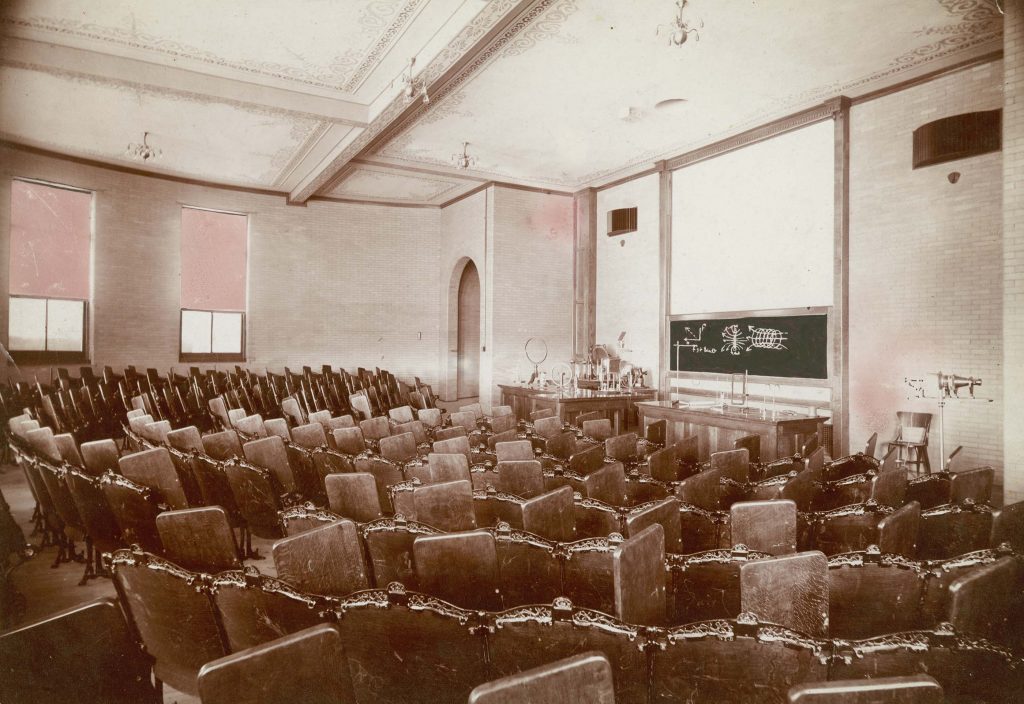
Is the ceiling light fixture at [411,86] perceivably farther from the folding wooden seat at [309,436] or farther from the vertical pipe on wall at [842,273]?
the vertical pipe on wall at [842,273]

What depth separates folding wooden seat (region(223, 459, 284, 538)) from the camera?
3.25 meters

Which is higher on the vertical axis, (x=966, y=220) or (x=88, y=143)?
(x=88, y=143)

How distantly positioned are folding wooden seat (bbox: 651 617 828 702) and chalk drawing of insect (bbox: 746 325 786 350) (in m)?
6.92

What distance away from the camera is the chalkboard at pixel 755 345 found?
7.24 m

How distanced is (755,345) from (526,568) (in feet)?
22.8

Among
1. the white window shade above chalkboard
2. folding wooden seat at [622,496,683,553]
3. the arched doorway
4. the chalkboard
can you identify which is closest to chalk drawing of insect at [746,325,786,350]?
the chalkboard

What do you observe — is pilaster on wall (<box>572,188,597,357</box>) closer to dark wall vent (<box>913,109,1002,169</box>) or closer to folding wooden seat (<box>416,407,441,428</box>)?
folding wooden seat (<box>416,407,441,428</box>)

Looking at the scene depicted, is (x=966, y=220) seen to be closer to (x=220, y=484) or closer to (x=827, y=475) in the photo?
(x=827, y=475)

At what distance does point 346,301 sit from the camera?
1217 cm

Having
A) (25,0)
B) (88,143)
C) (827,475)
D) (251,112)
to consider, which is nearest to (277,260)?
(88,143)

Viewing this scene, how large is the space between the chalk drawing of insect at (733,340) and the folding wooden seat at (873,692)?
304 inches

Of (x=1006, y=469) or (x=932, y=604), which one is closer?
(x=932, y=604)

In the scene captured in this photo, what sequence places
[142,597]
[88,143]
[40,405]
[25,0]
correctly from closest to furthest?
[142,597] < [25,0] < [40,405] < [88,143]

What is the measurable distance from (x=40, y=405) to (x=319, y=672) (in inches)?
307
